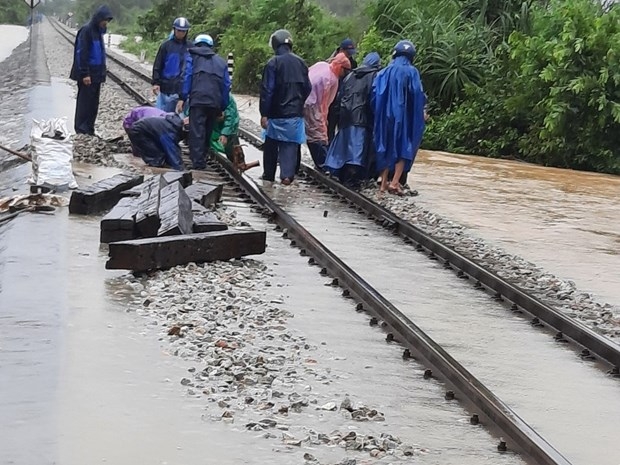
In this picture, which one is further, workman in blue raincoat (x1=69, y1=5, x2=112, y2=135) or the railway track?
workman in blue raincoat (x1=69, y1=5, x2=112, y2=135)

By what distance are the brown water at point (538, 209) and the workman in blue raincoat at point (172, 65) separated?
3598 millimetres

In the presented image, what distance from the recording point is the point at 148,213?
31.2 ft

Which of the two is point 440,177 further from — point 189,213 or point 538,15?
point 189,213

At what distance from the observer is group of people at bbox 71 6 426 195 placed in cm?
1395

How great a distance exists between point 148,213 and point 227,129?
5.82 m

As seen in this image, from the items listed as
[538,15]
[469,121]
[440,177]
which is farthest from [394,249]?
[538,15]

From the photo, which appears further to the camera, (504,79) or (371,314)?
(504,79)

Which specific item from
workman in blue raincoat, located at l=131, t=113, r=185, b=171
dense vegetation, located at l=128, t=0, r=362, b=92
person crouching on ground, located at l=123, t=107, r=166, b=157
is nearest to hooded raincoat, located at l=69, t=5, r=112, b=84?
person crouching on ground, located at l=123, t=107, r=166, b=157

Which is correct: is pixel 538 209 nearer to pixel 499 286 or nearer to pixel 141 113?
pixel 141 113

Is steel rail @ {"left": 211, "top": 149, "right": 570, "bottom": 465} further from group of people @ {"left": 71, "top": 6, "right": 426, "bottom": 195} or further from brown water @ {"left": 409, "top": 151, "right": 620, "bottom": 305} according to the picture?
group of people @ {"left": 71, "top": 6, "right": 426, "bottom": 195}

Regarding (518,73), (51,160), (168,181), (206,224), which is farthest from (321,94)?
(518,73)

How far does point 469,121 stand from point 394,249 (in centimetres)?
1169

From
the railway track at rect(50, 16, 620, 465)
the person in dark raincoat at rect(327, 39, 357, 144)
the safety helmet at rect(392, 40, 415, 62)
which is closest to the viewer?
the railway track at rect(50, 16, 620, 465)

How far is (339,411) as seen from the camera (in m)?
5.73
